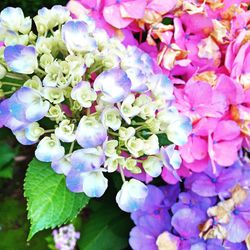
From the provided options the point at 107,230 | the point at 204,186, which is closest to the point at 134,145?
the point at 204,186

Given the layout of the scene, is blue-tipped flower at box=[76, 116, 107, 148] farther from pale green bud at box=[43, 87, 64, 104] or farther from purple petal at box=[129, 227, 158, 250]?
purple petal at box=[129, 227, 158, 250]

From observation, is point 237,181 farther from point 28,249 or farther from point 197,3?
point 28,249

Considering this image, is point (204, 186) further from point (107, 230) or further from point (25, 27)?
point (25, 27)

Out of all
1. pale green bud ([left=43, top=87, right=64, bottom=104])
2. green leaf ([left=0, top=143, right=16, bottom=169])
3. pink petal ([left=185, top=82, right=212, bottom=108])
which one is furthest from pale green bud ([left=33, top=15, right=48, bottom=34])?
green leaf ([left=0, top=143, right=16, bottom=169])

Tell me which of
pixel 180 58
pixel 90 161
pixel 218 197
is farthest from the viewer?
pixel 218 197

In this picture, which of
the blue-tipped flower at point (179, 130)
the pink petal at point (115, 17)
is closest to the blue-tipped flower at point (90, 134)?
the blue-tipped flower at point (179, 130)

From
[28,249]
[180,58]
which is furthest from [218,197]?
[28,249]
